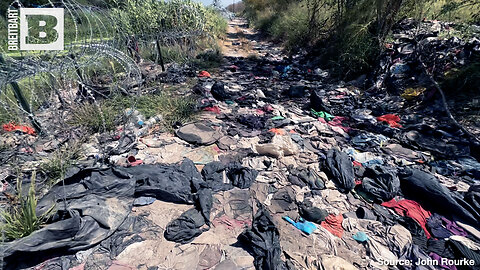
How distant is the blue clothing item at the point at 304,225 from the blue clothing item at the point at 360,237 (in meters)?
0.38

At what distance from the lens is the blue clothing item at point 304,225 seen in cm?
223

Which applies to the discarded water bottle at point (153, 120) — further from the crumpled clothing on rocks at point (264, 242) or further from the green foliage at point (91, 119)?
the crumpled clothing on rocks at point (264, 242)

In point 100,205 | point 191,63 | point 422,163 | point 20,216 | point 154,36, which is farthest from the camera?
point 191,63

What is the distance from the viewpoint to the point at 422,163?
326cm

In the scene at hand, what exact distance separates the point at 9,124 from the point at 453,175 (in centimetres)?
644

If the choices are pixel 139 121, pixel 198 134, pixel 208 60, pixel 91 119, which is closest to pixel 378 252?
pixel 198 134

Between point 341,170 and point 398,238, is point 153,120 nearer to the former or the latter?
point 341,170

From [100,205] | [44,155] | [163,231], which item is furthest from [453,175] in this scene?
[44,155]

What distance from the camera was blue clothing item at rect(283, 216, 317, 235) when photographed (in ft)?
7.33

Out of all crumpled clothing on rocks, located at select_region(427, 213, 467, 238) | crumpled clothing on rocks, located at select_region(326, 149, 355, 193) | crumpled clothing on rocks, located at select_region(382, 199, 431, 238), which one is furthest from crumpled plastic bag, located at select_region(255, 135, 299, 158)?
crumpled clothing on rocks, located at select_region(427, 213, 467, 238)

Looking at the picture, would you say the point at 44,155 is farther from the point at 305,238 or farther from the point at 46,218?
the point at 305,238

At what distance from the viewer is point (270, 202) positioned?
2574mm

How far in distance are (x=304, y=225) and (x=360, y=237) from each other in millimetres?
521

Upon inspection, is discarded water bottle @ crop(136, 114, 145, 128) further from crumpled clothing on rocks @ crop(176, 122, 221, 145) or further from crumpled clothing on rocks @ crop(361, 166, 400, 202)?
crumpled clothing on rocks @ crop(361, 166, 400, 202)
